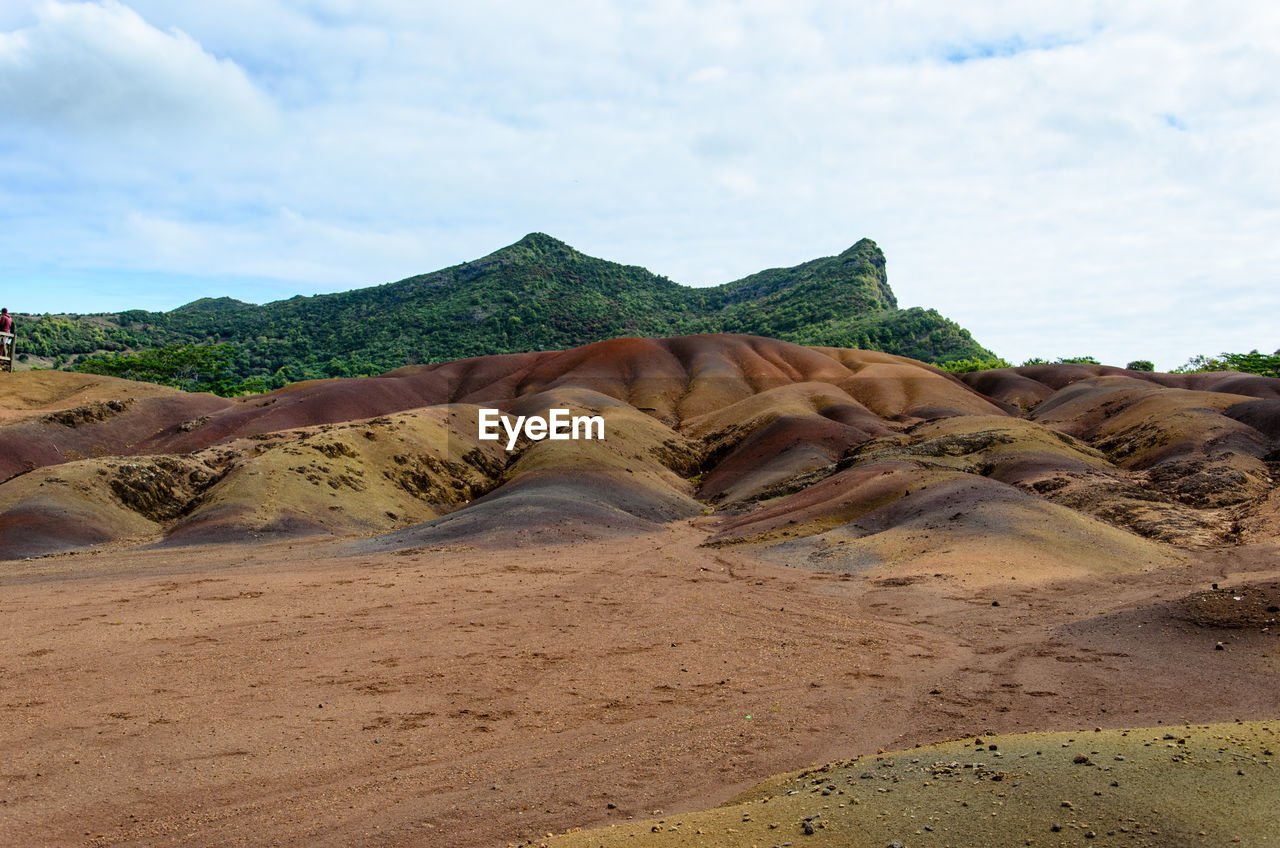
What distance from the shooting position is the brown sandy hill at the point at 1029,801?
5031 millimetres

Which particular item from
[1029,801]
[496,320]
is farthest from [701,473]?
[496,320]

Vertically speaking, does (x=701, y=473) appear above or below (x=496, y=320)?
below

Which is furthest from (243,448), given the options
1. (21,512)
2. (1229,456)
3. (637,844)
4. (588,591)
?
(1229,456)

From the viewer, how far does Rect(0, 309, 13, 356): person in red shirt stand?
40.7m

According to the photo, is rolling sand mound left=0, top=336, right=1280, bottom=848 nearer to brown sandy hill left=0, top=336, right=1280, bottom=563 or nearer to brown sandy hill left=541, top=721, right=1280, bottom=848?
brown sandy hill left=541, top=721, right=1280, bottom=848

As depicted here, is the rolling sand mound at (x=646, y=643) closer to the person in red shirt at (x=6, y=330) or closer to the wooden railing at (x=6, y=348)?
the person in red shirt at (x=6, y=330)

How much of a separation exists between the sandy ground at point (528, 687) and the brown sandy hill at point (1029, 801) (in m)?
1.18

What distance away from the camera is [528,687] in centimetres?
1034

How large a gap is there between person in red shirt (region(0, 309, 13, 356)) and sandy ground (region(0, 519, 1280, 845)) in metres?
31.2

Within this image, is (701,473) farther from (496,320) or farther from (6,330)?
(496,320)

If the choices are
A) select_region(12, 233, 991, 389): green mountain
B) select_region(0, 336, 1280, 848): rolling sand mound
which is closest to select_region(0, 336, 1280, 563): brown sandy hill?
select_region(0, 336, 1280, 848): rolling sand mound

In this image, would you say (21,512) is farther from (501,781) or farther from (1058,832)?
(1058,832)

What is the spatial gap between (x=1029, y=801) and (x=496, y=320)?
324 ft

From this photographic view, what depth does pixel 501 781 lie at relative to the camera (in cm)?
750
